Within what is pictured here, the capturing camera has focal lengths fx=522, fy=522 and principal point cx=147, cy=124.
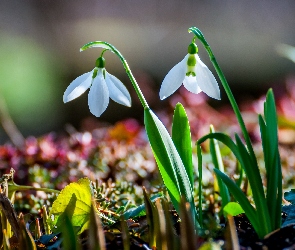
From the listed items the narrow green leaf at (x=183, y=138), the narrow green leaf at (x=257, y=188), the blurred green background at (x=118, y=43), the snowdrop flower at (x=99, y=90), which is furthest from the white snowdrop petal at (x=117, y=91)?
the blurred green background at (x=118, y=43)

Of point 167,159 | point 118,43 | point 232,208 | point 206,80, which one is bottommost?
point 232,208

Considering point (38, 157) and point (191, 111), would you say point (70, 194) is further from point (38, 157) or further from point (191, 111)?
point (191, 111)

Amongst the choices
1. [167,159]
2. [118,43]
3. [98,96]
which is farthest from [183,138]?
[118,43]

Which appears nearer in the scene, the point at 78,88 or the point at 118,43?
the point at 78,88

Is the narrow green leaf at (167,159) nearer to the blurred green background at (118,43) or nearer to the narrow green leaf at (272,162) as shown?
the narrow green leaf at (272,162)

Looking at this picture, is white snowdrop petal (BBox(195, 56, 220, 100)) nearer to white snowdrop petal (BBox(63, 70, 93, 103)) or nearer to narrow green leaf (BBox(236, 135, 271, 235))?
narrow green leaf (BBox(236, 135, 271, 235))

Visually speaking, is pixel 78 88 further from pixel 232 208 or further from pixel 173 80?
pixel 232 208

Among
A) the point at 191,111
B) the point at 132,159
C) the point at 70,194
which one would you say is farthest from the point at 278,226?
the point at 191,111

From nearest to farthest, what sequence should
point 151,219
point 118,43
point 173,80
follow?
point 151,219, point 173,80, point 118,43

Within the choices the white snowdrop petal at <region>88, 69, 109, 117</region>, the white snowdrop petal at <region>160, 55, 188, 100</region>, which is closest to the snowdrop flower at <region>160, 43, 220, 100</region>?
the white snowdrop petal at <region>160, 55, 188, 100</region>
